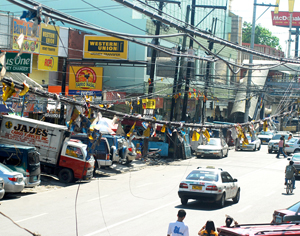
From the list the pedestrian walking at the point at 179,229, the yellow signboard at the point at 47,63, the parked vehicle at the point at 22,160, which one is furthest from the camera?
the yellow signboard at the point at 47,63

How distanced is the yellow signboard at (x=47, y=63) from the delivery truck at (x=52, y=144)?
631 inches

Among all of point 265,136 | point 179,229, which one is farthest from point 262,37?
point 179,229

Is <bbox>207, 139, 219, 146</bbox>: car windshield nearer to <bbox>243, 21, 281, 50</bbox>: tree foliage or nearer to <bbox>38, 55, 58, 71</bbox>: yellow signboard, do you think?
<bbox>38, 55, 58, 71</bbox>: yellow signboard

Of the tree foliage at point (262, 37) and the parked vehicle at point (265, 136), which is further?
the tree foliage at point (262, 37)

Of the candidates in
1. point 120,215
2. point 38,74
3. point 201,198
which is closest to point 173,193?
point 201,198

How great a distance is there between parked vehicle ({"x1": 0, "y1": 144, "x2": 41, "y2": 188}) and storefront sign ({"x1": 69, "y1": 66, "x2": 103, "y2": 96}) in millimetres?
17939

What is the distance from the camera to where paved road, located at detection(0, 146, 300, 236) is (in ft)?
40.0

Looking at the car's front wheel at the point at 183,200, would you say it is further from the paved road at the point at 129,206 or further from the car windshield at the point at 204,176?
the car windshield at the point at 204,176

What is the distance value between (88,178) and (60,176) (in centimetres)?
135

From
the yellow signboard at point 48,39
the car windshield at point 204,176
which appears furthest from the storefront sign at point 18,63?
the yellow signboard at point 48,39

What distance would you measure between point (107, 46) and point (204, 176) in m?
→ 24.9

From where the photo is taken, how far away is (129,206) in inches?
622

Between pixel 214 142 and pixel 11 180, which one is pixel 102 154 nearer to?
pixel 11 180

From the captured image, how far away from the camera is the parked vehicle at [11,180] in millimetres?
16072
